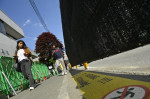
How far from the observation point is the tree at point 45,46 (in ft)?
71.5

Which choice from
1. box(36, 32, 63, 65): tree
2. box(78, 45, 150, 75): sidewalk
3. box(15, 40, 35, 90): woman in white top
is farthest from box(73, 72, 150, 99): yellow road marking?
box(36, 32, 63, 65): tree

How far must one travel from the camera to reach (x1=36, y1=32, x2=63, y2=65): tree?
2178cm

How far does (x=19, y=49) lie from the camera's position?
4.27m

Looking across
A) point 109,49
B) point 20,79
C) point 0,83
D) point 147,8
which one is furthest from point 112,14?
point 20,79

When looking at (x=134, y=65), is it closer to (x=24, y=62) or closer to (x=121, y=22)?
(x=121, y=22)

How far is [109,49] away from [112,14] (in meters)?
0.40

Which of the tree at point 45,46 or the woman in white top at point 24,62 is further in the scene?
the tree at point 45,46

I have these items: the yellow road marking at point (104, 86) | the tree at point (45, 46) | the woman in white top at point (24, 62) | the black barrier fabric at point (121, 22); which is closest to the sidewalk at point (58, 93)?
the yellow road marking at point (104, 86)

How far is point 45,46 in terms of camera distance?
2362 centimetres

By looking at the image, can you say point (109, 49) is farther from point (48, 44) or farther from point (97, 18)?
point (48, 44)

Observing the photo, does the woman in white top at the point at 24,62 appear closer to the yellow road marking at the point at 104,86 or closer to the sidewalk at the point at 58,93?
the sidewalk at the point at 58,93

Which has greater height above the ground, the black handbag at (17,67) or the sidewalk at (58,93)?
the black handbag at (17,67)

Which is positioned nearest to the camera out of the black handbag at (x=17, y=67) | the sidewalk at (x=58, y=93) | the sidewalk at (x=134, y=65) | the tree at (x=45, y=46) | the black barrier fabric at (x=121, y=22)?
the black barrier fabric at (x=121, y=22)

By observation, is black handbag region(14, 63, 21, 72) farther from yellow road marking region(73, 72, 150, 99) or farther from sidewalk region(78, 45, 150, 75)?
yellow road marking region(73, 72, 150, 99)
